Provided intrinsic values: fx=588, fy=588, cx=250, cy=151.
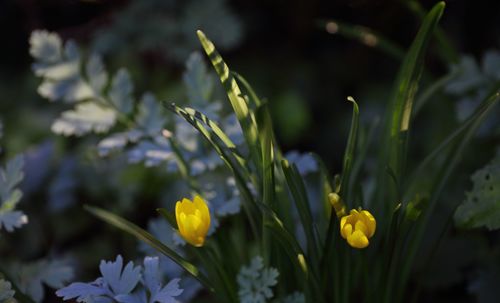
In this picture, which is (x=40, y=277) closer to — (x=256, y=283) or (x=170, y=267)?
(x=170, y=267)

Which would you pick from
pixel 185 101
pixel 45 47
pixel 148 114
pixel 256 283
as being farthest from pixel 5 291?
pixel 185 101

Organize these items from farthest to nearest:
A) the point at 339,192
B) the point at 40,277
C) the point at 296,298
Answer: the point at 40,277 → the point at 296,298 → the point at 339,192

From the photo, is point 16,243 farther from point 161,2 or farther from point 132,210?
point 161,2

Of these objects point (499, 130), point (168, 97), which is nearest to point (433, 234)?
point (499, 130)

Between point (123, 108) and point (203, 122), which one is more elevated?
point (203, 122)

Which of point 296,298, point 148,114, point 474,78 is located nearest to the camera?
point 296,298

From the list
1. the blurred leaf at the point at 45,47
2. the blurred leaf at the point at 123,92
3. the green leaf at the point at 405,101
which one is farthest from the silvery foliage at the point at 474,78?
the blurred leaf at the point at 45,47
